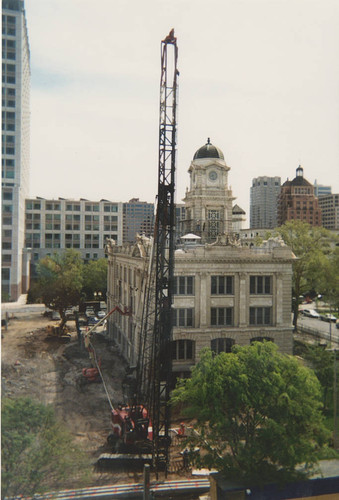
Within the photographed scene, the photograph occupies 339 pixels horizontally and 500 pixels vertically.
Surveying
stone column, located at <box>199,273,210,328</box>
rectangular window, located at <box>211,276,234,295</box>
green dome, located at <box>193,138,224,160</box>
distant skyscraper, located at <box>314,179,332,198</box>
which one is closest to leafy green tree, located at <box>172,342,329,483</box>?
stone column, located at <box>199,273,210,328</box>

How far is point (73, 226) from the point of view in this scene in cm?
835

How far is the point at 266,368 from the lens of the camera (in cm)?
710

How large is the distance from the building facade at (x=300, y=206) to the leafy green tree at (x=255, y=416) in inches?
144

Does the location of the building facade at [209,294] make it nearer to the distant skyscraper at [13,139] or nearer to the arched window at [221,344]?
the arched window at [221,344]

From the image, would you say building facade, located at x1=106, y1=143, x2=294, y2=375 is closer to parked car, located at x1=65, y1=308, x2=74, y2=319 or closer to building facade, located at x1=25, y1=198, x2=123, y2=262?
building facade, located at x1=25, y1=198, x2=123, y2=262

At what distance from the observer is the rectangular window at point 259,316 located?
871 cm

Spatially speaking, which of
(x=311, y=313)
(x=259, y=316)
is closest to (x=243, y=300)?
(x=259, y=316)

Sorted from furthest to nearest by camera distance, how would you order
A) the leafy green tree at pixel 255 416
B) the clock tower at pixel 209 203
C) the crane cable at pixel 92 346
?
1. the clock tower at pixel 209 203
2. the crane cable at pixel 92 346
3. the leafy green tree at pixel 255 416

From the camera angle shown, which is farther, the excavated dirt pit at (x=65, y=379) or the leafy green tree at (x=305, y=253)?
the leafy green tree at (x=305, y=253)

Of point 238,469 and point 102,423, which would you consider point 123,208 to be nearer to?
point 102,423

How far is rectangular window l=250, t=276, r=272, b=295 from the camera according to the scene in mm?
8750

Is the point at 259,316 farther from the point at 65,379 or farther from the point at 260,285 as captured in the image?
the point at 65,379

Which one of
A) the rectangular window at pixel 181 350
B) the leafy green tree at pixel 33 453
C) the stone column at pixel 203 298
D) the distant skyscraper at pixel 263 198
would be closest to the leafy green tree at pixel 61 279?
the leafy green tree at pixel 33 453

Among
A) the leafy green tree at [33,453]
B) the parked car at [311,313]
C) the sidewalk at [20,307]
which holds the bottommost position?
the leafy green tree at [33,453]
